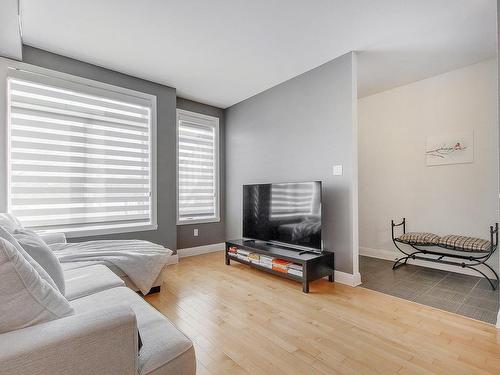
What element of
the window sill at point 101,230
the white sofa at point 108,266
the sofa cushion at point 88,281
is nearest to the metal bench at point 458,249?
the white sofa at point 108,266

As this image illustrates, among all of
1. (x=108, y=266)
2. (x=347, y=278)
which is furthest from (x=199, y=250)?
(x=347, y=278)

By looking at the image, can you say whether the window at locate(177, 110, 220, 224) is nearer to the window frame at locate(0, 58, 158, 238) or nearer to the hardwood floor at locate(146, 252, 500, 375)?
the window frame at locate(0, 58, 158, 238)

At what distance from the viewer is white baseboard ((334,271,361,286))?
3019 millimetres

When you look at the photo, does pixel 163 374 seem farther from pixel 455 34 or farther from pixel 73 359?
pixel 455 34

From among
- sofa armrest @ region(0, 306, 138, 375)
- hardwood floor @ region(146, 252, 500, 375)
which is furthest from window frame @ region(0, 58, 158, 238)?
sofa armrest @ region(0, 306, 138, 375)

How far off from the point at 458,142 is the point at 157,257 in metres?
3.96

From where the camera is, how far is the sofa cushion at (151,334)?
1056 millimetres

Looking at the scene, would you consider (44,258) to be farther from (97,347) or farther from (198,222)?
(198,222)

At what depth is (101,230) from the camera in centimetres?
339

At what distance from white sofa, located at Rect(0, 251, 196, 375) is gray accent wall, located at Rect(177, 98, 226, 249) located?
10.4 ft

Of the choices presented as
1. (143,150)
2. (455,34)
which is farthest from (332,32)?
(143,150)

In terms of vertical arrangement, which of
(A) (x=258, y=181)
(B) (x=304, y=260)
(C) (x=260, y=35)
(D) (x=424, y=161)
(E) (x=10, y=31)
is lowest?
(B) (x=304, y=260)

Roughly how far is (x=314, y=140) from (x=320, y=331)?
2.27 metres

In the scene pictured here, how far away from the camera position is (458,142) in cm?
346
